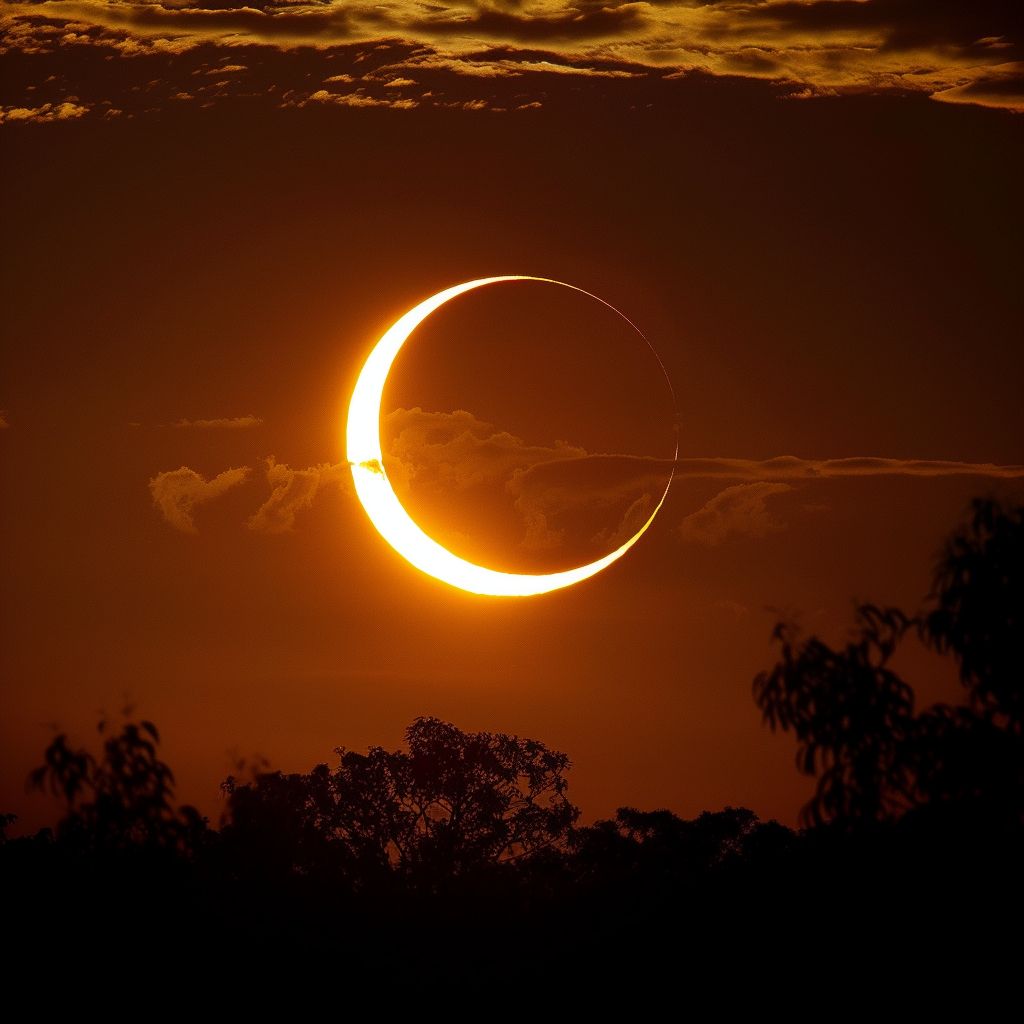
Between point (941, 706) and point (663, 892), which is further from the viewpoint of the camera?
point (663, 892)

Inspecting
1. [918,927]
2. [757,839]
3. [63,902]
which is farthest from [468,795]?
[918,927]

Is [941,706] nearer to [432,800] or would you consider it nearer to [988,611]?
[988,611]

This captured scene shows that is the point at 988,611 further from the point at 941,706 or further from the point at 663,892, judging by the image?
the point at 663,892

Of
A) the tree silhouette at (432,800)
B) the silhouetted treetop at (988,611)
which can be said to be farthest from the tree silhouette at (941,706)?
the tree silhouette at (432,800)

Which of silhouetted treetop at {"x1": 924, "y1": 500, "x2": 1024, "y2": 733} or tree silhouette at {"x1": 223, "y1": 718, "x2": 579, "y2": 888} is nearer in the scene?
silhouetted treetop at {"x1": 924, "y1": 500, "x2": 1024, "y2": 733}

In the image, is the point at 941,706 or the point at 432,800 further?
the point at 432,800

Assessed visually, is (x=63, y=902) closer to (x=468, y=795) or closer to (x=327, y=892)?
(x=327, y=892)

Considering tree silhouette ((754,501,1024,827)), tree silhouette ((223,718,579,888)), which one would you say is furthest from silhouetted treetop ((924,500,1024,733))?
tree silhouette ((223,718,579,888))

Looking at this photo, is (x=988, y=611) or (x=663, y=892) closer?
(x=988, y=611)

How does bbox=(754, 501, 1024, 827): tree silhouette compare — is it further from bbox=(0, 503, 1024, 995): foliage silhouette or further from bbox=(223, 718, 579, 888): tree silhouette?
bbox=(223, 718, 579, 888): tree silhouette

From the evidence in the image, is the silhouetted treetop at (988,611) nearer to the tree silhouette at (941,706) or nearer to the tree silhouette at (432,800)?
Answer: the tree silhouette at (941,706)

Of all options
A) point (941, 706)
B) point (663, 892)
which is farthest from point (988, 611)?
point (663, 892)
